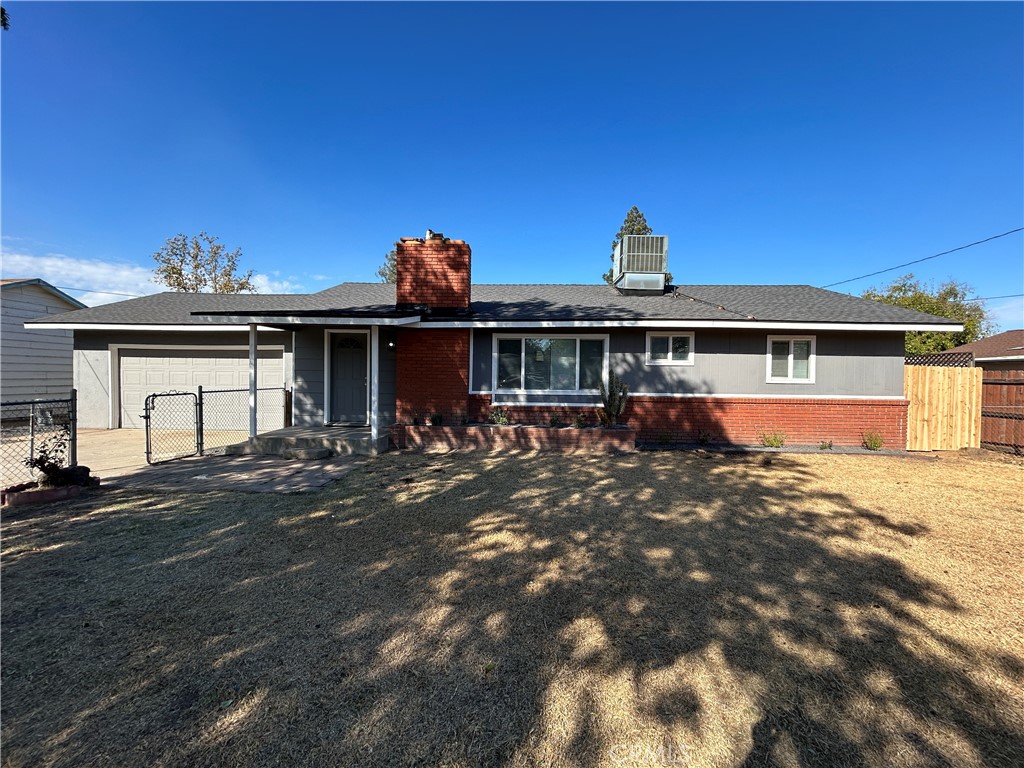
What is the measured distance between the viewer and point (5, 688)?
7.62ft

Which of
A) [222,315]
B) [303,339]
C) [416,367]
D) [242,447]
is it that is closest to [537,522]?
[416,367]

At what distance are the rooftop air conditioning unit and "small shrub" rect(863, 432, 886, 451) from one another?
20.1 ft

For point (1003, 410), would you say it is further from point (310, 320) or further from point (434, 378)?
point (310, 320)

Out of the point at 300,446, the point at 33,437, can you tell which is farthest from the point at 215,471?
the point at 33,437

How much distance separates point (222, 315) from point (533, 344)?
639 cm

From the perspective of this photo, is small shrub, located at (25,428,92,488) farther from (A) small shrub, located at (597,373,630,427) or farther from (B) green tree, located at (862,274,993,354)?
(B) green tree, located at (862,274,993,354)

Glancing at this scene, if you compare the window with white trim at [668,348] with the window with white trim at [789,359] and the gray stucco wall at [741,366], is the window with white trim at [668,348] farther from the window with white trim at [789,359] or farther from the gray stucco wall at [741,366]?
the window with white trim at [789,359]

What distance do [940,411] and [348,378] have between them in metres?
13.7

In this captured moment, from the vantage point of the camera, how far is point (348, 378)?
1087 centimetres

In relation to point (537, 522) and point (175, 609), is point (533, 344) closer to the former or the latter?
point (537, 522)

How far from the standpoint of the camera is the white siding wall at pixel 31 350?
527 inches

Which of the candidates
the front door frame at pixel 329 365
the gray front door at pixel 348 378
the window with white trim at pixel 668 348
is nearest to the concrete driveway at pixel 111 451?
the front door frame at pixel 329 365

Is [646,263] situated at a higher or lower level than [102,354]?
higher

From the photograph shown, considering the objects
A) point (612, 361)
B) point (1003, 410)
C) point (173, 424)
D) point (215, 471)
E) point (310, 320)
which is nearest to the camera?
point (215, 471)
